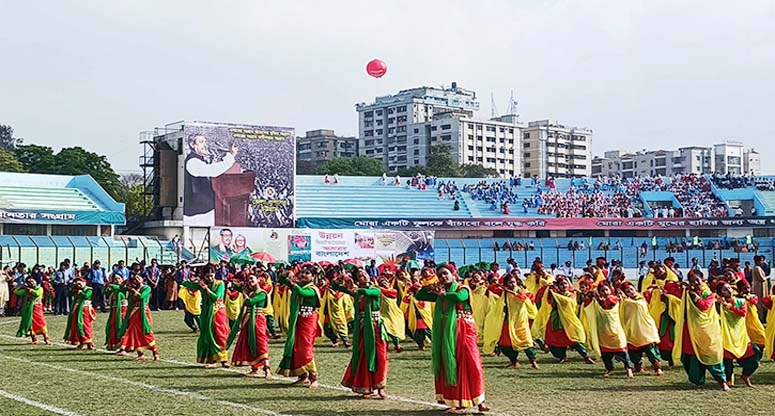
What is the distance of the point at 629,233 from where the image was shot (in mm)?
60781

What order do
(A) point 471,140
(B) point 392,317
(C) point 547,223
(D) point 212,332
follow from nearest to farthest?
(D) point 212,332, (B) point 392,317, (C) point 547,223, (A) point 471,140

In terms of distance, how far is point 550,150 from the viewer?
14250cm

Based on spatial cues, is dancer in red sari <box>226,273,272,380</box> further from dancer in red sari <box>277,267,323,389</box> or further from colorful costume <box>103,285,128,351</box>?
colorful costume <box>103,285,128,351</box>

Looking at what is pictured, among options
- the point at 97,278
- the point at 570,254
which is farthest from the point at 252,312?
the point at 570,254

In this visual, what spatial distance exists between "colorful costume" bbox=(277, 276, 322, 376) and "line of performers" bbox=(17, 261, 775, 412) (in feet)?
0.04

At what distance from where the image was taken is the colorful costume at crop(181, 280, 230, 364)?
16016 mm

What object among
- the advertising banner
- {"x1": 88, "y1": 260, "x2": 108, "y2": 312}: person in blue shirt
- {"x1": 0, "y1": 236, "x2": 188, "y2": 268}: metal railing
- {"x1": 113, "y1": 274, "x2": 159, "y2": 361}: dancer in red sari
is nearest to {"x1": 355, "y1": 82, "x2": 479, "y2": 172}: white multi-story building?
the advertising banner

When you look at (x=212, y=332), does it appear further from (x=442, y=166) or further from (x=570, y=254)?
(x=442, y=166)

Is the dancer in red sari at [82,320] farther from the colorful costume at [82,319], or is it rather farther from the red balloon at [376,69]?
the red balloon at [376,69]

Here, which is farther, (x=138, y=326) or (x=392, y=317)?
(x=392, y=317)

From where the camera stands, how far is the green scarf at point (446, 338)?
11328 millimetres

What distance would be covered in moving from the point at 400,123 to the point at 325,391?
132983 mm

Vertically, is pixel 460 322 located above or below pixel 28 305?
above

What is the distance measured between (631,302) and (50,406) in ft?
28.3
